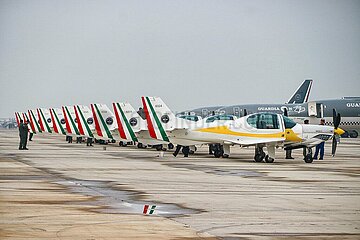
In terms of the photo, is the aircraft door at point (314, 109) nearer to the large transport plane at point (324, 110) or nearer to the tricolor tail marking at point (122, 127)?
the large transport plane at point (324, 110)

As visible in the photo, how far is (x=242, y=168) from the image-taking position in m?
28.4

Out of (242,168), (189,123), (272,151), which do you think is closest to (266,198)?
(242,168)

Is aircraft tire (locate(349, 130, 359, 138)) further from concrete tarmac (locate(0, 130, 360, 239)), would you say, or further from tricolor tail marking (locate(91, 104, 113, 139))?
concrete tarmac (locate(0, 130, 360, 239))

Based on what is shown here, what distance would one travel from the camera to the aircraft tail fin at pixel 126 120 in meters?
43.1

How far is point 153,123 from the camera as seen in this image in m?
36.9

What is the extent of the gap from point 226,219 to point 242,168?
588 inches

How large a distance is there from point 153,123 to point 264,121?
622 cm

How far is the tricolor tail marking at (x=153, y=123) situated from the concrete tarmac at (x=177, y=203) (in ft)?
30.1

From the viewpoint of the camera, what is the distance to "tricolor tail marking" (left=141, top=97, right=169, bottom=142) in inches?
1433

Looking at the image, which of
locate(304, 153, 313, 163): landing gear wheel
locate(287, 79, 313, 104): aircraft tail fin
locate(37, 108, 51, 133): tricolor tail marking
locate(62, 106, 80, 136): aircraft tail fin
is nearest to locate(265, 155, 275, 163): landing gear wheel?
locate(304, 153, 313, 163): landing gear wheel

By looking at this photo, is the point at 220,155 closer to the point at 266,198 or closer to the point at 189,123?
the point at 189,123

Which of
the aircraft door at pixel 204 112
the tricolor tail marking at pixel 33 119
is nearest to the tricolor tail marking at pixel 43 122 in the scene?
the tricolor tail marking at pixel 33 119

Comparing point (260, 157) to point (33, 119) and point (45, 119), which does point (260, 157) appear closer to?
point (45, 119)

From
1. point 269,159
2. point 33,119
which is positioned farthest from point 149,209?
point 33,119
